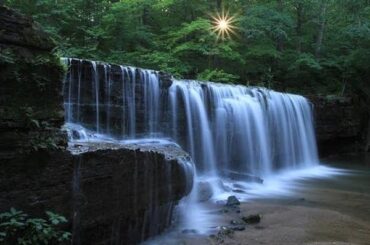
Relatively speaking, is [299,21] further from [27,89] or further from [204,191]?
[27,89]

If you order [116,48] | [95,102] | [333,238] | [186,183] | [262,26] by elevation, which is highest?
[262,26]

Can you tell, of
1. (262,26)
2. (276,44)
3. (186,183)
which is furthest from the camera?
(276,44)

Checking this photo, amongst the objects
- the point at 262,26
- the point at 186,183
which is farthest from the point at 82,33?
the point at 186,183

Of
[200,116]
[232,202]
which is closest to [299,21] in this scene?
[200,116]

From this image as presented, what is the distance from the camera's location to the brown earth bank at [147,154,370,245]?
7117 millimetres

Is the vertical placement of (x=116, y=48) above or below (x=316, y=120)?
above

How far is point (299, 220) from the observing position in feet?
27.4

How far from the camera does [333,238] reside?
7.18 metres

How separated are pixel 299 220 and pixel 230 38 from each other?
43.6 feet

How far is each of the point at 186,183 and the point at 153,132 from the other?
3674 mm

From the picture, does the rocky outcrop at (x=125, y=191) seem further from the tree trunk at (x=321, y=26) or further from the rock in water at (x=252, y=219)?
the tree trunk at (x=321, y=26)

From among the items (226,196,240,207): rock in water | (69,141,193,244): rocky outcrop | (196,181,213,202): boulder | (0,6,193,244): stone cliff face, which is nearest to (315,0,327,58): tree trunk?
(196,181,213,202): boulder

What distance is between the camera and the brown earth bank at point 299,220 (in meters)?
7.12

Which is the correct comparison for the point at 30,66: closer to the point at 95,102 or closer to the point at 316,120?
the point at 95,102
